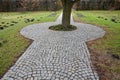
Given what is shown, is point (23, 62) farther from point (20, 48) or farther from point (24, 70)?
point (20, 48)

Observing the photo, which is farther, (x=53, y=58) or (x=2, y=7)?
(x=2, y=7)

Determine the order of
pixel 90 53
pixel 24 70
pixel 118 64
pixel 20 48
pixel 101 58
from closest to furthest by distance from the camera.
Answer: pixel 24 70 < pixel 118 64 < pixel 101 58 < pixel 90 53 < pixel 20 48

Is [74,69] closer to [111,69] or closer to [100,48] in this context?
[111,69]

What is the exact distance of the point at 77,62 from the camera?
543 centimetres

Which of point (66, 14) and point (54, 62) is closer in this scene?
point (54, 62)

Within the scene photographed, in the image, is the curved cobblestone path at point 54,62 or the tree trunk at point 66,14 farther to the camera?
the tree trunk at point 66,14

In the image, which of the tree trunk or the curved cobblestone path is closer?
the curved cobblestone path

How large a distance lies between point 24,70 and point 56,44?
267cm

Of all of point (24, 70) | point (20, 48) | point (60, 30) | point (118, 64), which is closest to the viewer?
point (24, 70)

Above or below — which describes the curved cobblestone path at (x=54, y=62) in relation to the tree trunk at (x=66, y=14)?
below

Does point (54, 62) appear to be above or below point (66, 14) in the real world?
below

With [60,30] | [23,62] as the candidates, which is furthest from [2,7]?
[23,62]

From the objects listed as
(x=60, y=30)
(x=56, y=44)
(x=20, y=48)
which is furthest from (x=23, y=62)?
(x=60, y=30)

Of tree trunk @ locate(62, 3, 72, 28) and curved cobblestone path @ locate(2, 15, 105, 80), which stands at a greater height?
tree trunk @ locate(62, 3, 72, 28)
